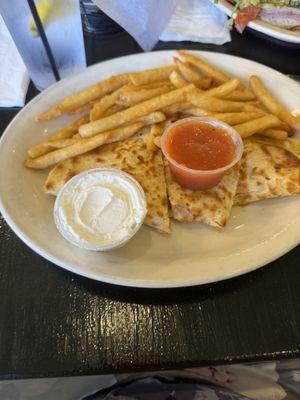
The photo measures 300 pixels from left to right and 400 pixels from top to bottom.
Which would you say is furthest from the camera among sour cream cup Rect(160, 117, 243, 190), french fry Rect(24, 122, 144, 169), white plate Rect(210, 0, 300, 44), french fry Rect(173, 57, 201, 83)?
white plate Rect(210, 0, 300, 44)

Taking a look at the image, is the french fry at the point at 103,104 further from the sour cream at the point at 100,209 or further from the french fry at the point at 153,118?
the sour cream at the point at 100,209

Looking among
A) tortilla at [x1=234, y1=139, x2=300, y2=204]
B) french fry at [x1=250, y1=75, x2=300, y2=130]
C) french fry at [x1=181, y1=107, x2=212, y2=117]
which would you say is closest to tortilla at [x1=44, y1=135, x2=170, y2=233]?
french fry at [x1=181, y1=107, x2=212, y2=117]

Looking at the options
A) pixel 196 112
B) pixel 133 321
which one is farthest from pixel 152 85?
pixel 133 321

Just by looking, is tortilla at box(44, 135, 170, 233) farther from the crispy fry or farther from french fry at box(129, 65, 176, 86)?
french fry at box(129, 65, 176, 86)

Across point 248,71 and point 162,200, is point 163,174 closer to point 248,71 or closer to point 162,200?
point 162,200

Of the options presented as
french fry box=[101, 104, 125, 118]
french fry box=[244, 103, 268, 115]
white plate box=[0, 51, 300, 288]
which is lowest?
white plate box=[0, 51, 300, 288]

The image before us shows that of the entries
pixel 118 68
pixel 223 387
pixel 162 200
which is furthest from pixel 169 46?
pixel 223 387

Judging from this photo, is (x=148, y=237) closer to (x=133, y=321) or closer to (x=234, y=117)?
(x=133, y=321)
